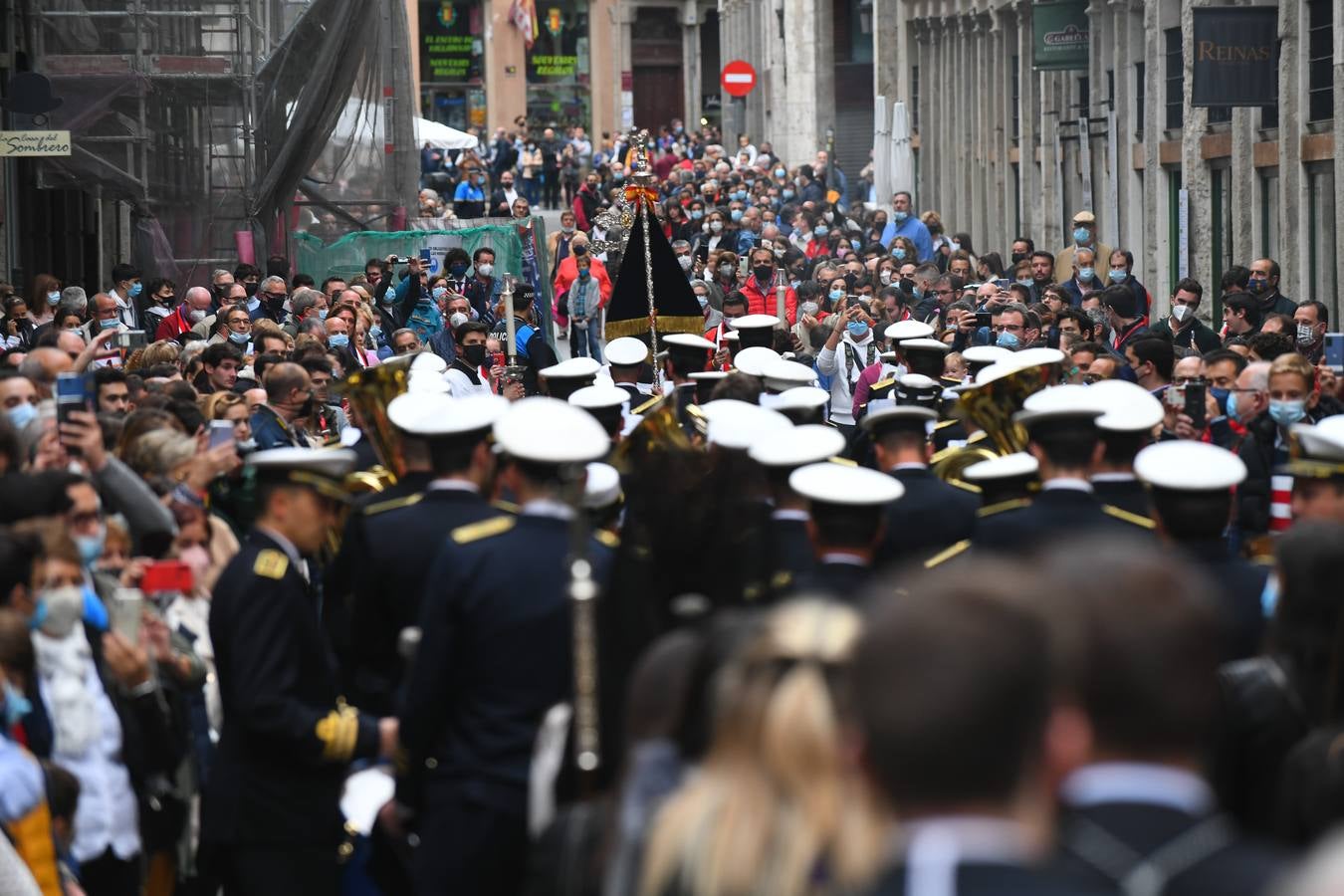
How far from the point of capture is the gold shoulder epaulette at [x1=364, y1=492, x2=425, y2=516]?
676 centimetres

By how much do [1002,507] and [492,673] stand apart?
230 centimetres

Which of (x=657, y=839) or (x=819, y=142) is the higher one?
(x=819, y=142)

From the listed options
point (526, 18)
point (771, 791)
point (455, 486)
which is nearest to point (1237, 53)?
point (455, 486)

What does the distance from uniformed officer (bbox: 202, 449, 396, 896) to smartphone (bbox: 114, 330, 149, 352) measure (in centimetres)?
770

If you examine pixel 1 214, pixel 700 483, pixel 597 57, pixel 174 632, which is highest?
pixel 597 57

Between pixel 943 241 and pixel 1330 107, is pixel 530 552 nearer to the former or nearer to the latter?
pixel 1330 107

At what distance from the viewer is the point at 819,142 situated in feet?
161

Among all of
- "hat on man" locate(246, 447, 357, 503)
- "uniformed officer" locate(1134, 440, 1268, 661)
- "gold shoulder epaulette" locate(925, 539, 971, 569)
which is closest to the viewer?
"uniformed officer" locate(1134, 440, 1268, 661)

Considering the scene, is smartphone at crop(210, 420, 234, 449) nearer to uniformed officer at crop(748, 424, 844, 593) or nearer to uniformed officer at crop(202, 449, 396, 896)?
uniformed officer at crop(202, 449, 396, 896)

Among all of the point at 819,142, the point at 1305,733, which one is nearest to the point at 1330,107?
the point at 1305,733

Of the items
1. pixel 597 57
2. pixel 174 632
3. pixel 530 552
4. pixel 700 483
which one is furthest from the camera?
pixel 597 57

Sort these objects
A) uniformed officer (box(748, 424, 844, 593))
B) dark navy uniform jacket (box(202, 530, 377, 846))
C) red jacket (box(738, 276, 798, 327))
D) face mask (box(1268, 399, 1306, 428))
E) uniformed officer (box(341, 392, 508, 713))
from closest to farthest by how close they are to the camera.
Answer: dark navy uniform jacket (box(202, 530, 377, 846))
uniformed officer (box(341, 392, 508, 713))
uniformed officer (box(748, 424, 844, 593))
face mask (box(1268, 399, 1306, 428))
red jacket (box(738, 276, 798, 327))

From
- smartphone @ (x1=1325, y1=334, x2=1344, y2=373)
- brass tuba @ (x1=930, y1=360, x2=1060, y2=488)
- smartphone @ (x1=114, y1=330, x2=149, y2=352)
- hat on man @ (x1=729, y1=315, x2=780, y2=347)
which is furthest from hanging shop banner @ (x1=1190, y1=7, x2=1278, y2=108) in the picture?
brass tuba @ (x1=930, y1=360, x2=1060, y2=488)

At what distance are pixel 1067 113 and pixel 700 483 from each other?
25.8 m
